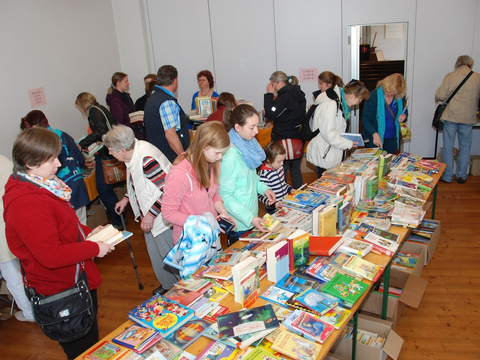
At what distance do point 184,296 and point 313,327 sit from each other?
753 millimetres

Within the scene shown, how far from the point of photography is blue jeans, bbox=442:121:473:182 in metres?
6.04

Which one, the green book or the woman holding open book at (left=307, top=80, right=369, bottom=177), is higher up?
the woman holding open book at (left=307, top=80, right=369, bottom=177)

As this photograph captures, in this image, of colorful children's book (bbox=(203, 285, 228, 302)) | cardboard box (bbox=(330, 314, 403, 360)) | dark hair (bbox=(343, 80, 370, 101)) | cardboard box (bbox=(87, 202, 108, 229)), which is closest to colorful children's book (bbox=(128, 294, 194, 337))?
colorful children's book (bbox=(203, 285, 228, 302))

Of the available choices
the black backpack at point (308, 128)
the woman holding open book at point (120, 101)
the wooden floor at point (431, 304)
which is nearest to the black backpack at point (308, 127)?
the black backpack at point (308, 128)

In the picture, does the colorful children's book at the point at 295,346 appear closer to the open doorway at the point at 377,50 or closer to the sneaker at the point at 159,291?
the sneaker at the point at 159,291

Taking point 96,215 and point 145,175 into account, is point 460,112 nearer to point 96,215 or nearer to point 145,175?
point 145,175

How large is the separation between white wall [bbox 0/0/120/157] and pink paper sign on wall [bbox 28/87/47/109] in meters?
0.05

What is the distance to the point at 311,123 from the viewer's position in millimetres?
4660

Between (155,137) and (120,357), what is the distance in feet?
9.23

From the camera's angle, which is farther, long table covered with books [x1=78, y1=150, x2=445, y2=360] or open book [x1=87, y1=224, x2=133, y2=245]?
open book [x1=87, y1=224, x2=133, y2=245]

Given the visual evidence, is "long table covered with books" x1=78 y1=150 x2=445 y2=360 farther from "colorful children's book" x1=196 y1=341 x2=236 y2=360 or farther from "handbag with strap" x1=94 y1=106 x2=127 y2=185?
"handbag with strap" x1=94 y1=106 x2=127 y2=185

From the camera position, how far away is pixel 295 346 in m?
1.92

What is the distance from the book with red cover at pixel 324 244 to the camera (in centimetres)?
263

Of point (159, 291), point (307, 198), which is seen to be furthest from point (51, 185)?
point (307, 198)
